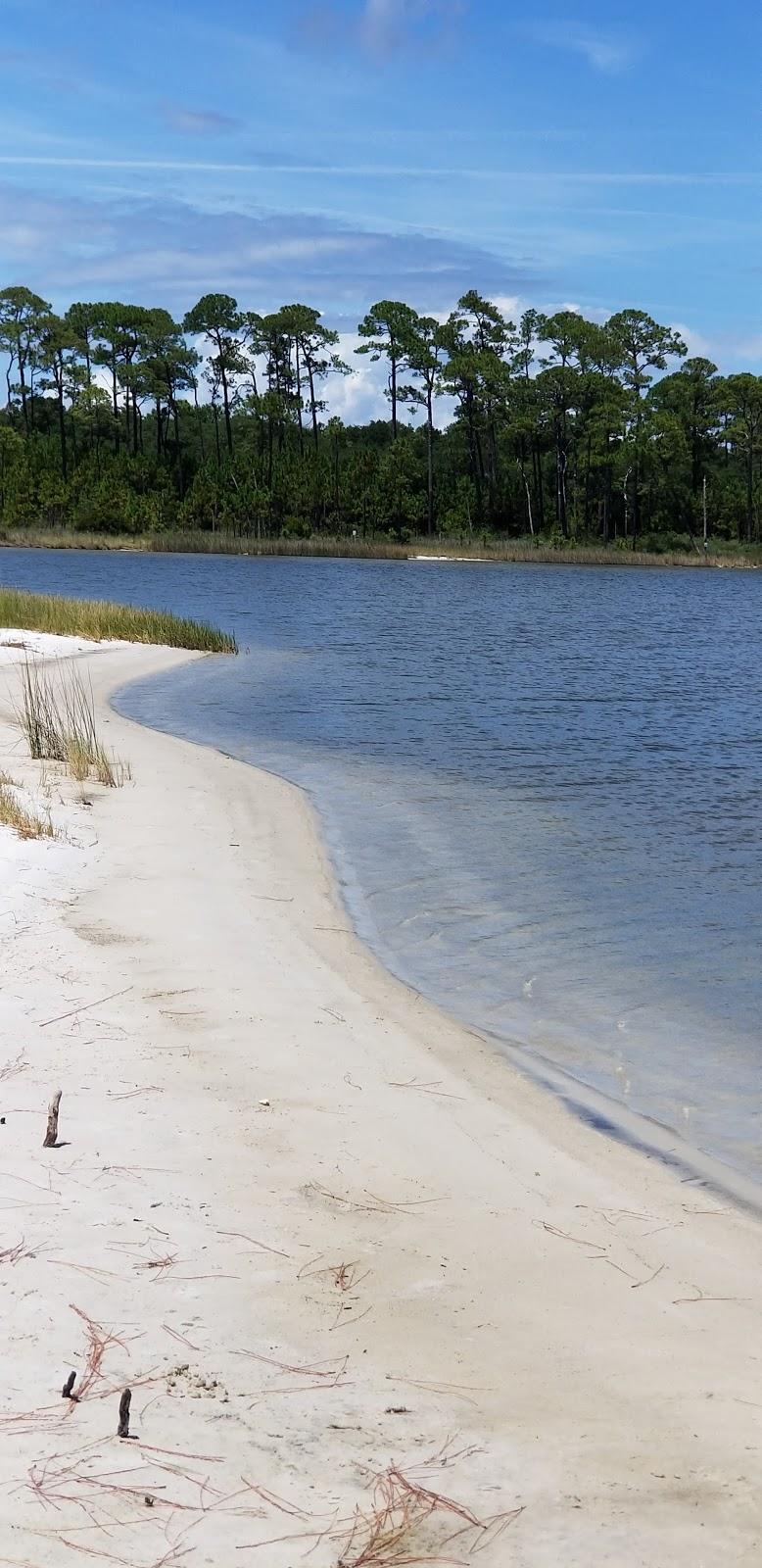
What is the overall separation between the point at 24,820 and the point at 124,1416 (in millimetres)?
6812

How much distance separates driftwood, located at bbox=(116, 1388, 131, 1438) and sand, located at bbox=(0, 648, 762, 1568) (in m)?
0.03

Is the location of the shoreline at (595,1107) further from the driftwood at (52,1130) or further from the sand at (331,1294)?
the driftwood at (52,1130)

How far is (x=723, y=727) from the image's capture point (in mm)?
20141

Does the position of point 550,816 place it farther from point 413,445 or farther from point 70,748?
point 413,445

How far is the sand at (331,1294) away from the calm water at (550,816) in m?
0.95

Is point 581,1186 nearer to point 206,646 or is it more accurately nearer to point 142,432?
point 206,646

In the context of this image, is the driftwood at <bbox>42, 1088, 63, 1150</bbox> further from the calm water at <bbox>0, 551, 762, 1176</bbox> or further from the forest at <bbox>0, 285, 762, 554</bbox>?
the forest at <bbox>0, 285, 762, 554</bbox>

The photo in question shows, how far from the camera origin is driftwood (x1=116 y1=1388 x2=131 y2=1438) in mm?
3273

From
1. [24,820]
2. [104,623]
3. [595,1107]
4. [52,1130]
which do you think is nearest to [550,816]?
[24,820]

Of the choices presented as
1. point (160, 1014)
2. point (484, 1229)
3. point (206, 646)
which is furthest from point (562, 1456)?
point (206, 646)

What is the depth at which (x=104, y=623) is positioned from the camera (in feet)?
Result: 93.0

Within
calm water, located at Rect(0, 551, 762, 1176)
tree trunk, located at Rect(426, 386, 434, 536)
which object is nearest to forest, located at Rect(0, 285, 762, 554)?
tree trunk, located at Rect(426, 386, 434, 536)

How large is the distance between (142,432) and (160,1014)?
123m

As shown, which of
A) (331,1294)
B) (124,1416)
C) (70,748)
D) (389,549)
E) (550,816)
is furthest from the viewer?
(389,549)
